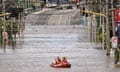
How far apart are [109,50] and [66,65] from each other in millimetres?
9315

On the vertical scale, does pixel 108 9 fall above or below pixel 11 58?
above

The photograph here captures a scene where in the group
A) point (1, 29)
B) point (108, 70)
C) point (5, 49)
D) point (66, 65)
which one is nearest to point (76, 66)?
point (66, 65)

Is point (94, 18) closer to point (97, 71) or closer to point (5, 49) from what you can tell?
point (5, 49)

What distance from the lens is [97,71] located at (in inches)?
1319

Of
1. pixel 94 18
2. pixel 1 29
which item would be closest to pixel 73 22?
pixel 94 18

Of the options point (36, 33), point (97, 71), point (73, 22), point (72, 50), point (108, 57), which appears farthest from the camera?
point (73, 22)

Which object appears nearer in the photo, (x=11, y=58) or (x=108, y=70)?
(x=108, y=70)

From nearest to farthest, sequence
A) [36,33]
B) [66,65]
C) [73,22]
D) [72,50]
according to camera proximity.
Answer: [66,65]
[72,50]
[36,33]
[73,22]

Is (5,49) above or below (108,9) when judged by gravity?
below

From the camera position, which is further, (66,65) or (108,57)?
(108,57)

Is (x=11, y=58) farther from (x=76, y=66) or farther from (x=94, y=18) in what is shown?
(x=94, y=18)

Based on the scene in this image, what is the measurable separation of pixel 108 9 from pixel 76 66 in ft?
40.4

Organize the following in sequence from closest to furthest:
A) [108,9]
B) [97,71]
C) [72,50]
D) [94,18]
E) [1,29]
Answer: [97,71], [108,9], [72,50], [1,29], [94,18]

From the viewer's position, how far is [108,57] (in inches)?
1708
